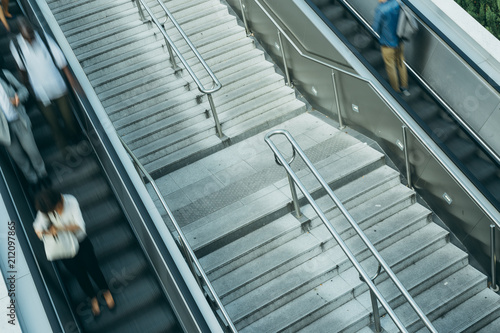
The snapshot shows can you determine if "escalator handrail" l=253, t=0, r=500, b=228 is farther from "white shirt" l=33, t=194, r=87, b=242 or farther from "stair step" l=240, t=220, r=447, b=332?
"white shirt" l=33, t=194, r=87, b=242

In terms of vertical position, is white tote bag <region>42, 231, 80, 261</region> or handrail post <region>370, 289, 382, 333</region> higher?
white tote bag <region>42, 231, 80, 261</region>

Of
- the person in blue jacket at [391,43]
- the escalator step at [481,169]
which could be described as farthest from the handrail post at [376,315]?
the person in blue jacket at [391,43]

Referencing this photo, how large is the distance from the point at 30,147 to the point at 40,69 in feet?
2.60

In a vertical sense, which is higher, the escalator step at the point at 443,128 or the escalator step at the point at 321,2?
the escalator step at the point at 321,2

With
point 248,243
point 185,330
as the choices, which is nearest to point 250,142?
point 248,243

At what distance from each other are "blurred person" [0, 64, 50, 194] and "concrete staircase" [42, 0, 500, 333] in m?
1.74

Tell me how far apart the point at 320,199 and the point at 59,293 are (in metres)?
3.22

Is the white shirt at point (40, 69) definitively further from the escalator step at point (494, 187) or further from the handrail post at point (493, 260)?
the escalator step at point (494, 187)

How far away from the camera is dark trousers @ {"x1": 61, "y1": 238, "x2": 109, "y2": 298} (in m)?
4.45

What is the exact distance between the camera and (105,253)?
5.10m

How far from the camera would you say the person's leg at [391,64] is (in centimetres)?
686

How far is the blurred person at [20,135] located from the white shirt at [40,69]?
215 millimetres

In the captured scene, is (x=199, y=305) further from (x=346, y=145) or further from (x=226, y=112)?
(x=226, y=112)

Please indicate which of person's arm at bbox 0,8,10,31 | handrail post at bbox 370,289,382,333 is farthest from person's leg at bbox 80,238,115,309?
person's arm at bbox 0,8,10,31
